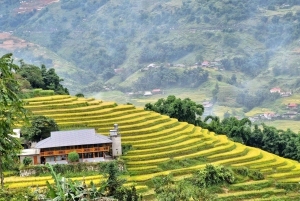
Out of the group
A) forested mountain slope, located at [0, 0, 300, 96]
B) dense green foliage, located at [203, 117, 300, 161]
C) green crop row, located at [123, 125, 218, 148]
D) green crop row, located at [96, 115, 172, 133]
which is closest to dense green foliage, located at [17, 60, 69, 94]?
green crop row, located at [96, 115, 172, 133]

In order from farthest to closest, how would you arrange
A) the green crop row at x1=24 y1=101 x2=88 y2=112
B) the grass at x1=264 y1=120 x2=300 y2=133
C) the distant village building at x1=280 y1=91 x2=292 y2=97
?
the distant village building at x1=280 y1=91 x2=292 y2=97
the grass at x1=264 y1=120 x2=300 y2=133
the green crop row at x1=24 y1=101 x2=88 y2=112

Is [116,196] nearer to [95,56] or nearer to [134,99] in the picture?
[134,99]

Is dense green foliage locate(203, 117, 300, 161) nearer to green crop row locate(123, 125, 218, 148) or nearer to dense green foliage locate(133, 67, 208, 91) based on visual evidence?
green crop row locate(123, 125, 218, 148)

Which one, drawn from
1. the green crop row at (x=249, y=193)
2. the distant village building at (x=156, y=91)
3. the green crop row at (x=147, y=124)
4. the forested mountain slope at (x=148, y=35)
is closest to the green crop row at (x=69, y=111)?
the green crop row at (x=147, y=124)

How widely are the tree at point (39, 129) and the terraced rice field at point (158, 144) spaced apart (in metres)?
1.63

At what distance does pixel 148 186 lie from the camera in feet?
105

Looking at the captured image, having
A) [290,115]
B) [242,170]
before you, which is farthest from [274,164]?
[290,115]

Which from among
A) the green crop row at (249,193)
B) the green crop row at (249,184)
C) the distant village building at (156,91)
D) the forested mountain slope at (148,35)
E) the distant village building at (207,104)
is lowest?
the green crop row at (249,193)

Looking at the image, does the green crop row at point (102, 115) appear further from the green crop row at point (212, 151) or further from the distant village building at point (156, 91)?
the distant village building at point (156, 91)

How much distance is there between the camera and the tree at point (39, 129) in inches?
1344

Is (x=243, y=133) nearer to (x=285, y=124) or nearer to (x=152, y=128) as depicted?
(x=152, y=128)

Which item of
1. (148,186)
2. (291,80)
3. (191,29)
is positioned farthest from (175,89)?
(148,186)

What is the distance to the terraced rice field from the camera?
33562 mm

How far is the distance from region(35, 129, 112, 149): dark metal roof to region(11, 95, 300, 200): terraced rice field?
178 cm
